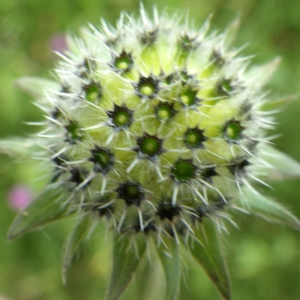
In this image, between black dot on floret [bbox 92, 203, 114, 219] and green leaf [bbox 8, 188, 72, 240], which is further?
green leaf [bbox 8, 188, 72, 240]

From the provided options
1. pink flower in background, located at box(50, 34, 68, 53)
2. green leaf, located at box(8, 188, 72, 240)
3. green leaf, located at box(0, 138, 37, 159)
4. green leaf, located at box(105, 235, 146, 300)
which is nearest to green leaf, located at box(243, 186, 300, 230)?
green leaf, located at box(105, 235, 146, 300)

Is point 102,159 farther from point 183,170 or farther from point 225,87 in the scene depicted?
point 225,87

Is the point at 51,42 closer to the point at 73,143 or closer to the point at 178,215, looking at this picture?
the point at 73,143

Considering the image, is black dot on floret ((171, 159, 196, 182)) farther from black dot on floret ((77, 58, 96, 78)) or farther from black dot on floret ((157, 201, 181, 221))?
black dot on floret ((77, 58, 96, 78))

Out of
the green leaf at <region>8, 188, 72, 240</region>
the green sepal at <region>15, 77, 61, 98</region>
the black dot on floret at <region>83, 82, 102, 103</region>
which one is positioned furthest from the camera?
the green sepal at <region>15, 77, 61, 98</region>

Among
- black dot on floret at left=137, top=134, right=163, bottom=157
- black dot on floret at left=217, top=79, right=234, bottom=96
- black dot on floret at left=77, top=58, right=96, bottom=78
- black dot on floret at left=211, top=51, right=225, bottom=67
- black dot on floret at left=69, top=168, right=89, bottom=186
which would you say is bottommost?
black dot on floret at left=69, top=168, right=89, bottom=186

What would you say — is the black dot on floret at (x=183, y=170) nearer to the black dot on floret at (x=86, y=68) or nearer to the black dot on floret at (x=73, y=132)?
the black dot on floret at (x=73, y=132)

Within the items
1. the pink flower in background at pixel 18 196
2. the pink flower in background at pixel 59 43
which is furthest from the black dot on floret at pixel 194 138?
the pink flower in background at pixel 59 43
